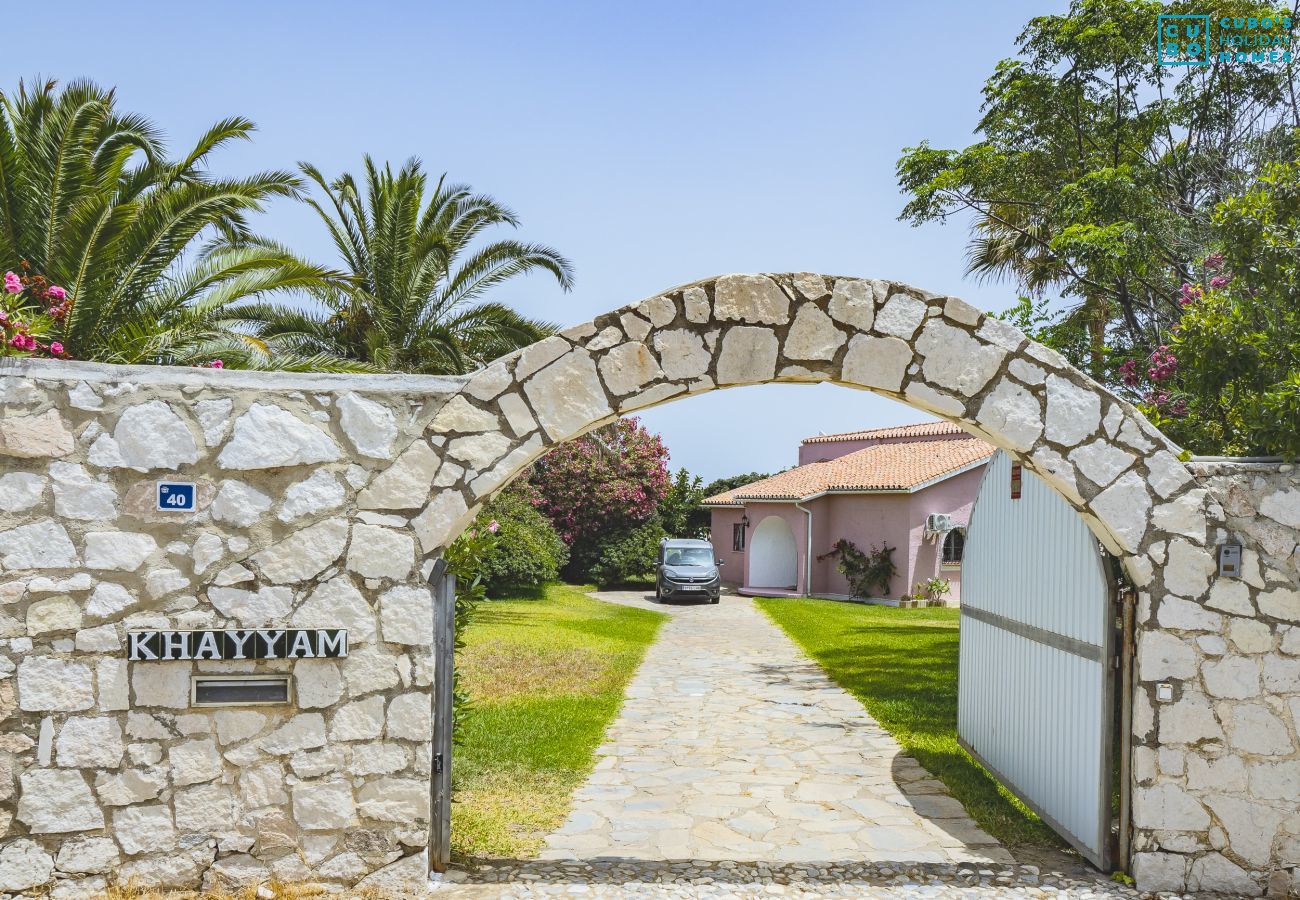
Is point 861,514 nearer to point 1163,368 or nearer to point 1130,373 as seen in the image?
point 1130,373

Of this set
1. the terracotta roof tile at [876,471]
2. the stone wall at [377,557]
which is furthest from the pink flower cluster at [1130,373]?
the terracotta roof tile at [876,471]

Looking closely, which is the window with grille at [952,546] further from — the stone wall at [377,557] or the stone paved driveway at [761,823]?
the stone wall at [377,557]

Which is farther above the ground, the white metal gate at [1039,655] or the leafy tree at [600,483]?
the leafy tree at [600,483]

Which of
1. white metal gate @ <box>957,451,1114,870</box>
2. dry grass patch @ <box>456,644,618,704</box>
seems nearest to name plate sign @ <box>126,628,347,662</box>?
white metal gate @ <box>957,451,1114,870</box>

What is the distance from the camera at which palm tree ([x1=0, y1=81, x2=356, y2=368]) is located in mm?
9359

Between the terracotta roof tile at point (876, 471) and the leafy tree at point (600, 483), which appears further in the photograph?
the leafy tree at point (600, 483)

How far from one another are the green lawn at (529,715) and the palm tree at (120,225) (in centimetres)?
442

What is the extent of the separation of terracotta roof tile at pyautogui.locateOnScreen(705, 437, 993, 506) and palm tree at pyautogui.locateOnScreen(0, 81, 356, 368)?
695 inches

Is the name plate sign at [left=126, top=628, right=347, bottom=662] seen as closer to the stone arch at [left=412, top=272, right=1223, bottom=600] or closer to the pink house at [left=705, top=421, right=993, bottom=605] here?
the stone arch at [left=412, top=272, right=1223, bottom=600]

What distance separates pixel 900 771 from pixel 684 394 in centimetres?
437

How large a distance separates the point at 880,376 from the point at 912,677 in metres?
8.49

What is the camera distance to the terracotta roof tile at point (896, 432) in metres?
31.6

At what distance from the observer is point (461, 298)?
15.1 m

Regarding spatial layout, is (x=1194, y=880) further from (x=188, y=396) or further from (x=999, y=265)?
(x=999, y=265)
